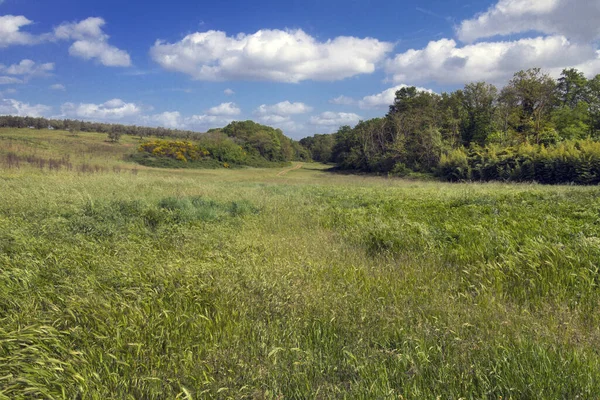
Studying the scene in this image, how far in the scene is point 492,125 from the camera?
42.4 meters

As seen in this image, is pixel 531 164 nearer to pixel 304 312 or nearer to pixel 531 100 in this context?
pixel 531 100

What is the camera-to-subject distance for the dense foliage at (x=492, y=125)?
Answer: 110 feet

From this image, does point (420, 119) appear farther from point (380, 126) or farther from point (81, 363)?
point (81, 363)

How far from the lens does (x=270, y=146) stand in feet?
275

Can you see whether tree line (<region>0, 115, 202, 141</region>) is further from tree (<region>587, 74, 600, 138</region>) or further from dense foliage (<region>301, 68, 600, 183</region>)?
tree (<region>587, 74, 600, 138</region>)

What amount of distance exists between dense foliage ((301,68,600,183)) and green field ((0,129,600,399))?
89.3 ft

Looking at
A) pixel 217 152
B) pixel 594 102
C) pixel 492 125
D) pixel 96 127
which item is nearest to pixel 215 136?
pixel 217 152

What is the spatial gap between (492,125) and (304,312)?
48.0 meters

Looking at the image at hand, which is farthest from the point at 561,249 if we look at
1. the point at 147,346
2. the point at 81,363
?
the point at 81,363

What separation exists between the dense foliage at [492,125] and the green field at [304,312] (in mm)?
27220

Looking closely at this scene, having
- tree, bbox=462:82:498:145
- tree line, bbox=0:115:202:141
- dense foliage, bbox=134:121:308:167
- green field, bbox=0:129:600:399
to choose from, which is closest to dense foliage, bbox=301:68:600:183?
tree, bbox=462:82:498:145

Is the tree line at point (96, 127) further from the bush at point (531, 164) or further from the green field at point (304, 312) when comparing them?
the green field at point (304, 312)

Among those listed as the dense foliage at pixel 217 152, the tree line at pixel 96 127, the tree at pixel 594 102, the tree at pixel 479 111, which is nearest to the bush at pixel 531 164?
the tree at pixel 479 111

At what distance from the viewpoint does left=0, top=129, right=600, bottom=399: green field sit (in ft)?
7.88
